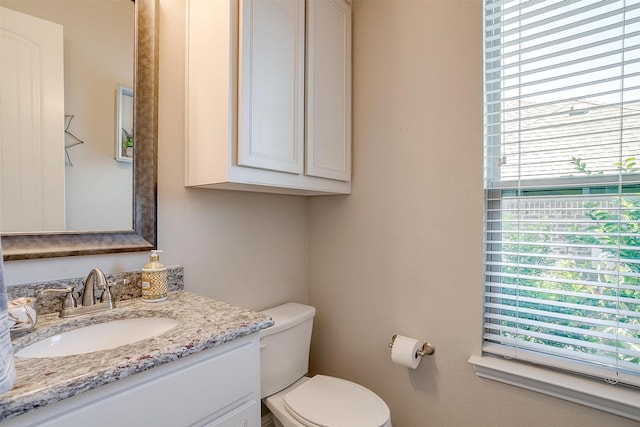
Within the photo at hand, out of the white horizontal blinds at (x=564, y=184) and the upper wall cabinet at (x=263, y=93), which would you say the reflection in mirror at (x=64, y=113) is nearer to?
the upper wall cabinet at (x=263, y=93)

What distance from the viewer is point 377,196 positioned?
1571 millimetres

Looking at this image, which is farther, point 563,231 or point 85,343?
point 563,231

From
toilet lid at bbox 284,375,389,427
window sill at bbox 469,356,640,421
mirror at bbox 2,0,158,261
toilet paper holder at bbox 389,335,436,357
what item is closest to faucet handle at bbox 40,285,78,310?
mirror at bbox 2,0,158,261

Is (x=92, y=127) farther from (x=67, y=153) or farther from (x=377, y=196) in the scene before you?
(x=377, y=196)

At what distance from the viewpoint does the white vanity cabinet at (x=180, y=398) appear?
0.61 meters

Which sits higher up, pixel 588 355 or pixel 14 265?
pixel 14 265

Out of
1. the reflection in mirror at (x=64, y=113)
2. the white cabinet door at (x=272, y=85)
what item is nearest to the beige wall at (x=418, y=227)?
the white cabinet door at (x=272, y=85)

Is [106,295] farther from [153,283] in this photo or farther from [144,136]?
[144,136]

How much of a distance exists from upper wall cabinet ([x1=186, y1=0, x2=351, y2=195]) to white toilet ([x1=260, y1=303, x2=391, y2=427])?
2.21 feet

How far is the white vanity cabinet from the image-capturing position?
609mm

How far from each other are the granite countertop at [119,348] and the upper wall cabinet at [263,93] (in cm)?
47

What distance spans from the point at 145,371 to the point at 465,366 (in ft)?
3.99

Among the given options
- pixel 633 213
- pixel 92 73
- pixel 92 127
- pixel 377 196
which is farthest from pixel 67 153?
pixel 633 213

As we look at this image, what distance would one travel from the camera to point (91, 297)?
1.00 metres
